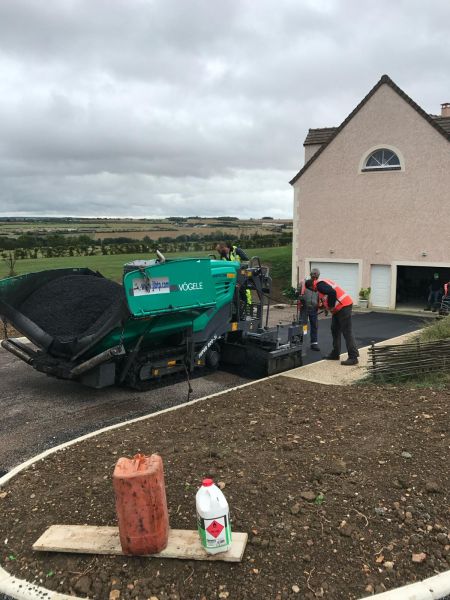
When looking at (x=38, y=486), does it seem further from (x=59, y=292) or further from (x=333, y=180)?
(x=333, y=180)

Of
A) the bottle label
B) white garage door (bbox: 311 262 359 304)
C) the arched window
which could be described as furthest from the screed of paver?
the arched window

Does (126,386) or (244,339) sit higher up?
(244,339)

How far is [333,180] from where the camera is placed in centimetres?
1902

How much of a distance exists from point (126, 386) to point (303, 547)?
199 inches

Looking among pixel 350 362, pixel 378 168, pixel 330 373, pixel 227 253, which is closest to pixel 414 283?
pixel 378 168

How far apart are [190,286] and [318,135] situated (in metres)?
15.7

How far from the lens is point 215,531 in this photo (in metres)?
3.30

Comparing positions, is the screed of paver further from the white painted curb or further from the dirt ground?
the white painted curb

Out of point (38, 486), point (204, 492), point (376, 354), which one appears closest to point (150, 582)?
point (204, 492)

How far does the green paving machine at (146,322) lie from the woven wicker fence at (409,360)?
1702mm

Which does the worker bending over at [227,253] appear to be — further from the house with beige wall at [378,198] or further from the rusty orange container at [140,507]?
the house with beige wall at [378,198]

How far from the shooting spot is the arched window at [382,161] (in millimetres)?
17859

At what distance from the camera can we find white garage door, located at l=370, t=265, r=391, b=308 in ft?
60.7

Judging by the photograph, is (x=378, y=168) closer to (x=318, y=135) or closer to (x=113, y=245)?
(x=318, y=135)
